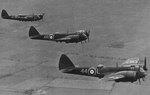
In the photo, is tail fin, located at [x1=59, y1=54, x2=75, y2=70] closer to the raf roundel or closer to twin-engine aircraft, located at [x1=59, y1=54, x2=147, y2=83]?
twin-engine aircraft, located at [x1=59, y1=54, x2=147, y2=83]

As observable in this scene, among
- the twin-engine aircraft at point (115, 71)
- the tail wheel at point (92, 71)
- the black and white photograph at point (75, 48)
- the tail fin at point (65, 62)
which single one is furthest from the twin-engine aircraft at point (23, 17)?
the tail wheel at point (92, 71)

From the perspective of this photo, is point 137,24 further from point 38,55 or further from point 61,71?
point 61,71

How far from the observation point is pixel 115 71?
A: 5266cm

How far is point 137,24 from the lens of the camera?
3241 inches

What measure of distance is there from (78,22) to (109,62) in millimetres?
23788

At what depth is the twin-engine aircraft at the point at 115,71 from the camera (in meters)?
50.1

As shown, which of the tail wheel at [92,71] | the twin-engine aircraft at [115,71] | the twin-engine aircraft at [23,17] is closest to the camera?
the twin-engine aircraft at [115,71]

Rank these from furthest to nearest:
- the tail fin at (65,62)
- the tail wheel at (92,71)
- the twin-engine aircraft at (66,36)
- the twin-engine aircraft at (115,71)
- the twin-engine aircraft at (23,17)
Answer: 1. the twin-engine aircraft at (23,17)
2. the twin-engine aircraft at (66,36)
3. the tail fin at (65,62)
4. the tail wheel at (92,71)
5. the twin-engine aircraft at (115,71)

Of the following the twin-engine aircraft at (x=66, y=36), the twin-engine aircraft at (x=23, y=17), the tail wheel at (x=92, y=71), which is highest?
the twin-engine aircraft at (x=23, y=17)

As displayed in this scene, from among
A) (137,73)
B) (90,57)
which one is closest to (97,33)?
(90,57)

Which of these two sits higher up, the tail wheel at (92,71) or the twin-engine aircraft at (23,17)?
the twin-engine aircraft at (23,17)

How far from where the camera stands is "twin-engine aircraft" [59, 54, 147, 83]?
5009 cm

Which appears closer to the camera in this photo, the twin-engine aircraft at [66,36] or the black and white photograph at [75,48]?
the black and white photograph at [75,48]

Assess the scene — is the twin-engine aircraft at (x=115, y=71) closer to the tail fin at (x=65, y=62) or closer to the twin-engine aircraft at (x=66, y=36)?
the tail fin at (x=65, y=62)
